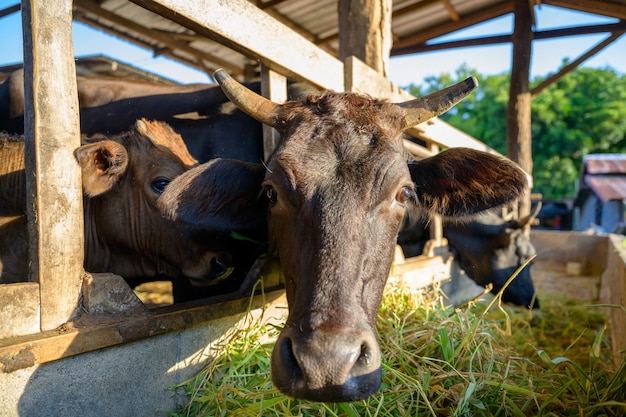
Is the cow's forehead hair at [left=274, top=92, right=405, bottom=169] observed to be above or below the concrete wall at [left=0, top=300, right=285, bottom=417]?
above

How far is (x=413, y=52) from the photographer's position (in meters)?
11.0

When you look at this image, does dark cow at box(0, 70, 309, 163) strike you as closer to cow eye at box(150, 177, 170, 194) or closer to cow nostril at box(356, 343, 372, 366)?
cow eye at box(150, 177, 170, 194)

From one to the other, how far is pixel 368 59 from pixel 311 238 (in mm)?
2940

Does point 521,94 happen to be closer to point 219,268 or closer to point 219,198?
point 219,268

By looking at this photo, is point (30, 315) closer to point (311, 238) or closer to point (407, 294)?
point (311, 238)

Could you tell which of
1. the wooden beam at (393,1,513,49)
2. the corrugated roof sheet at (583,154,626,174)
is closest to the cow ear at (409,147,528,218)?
the wooden beam at (393,1,513,49)

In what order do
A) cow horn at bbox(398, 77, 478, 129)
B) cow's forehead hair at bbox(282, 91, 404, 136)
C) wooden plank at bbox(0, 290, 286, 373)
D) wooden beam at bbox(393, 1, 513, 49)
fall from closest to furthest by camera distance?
1. wooden plank at bbox(0, 290, 286, 373)
2. cow's forehead hair at bbox(282, 91, 404, 136)
3. cow horn at bbox(398, 77, 478, 129)
4. wooden beam at bbox(393, 1, 513, 49)

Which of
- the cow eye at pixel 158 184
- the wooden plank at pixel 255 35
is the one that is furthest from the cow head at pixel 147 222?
the wooden plank at pixel 255 35

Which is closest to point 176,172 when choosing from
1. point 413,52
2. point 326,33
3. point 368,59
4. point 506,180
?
point 506,180

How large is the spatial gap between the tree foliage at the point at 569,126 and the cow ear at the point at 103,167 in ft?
102

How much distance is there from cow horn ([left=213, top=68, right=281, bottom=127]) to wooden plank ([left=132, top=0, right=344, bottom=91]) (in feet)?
0.70

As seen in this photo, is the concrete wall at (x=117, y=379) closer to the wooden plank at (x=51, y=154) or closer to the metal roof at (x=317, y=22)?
the wooden plank at (x=51, y=154)

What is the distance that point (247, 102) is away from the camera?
258 cm

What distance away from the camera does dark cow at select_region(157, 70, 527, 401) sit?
1.59 meters
